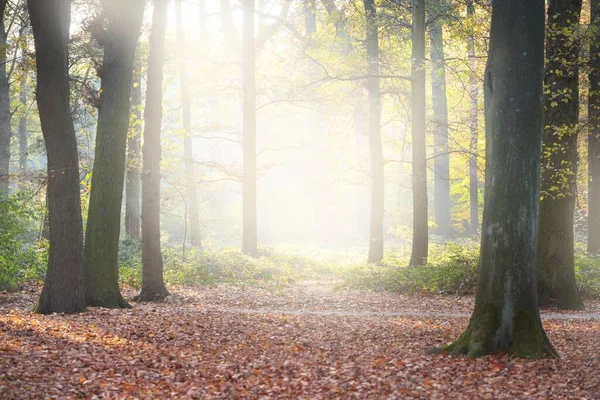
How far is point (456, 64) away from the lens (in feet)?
65.7

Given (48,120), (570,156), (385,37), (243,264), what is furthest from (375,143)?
(48,120)

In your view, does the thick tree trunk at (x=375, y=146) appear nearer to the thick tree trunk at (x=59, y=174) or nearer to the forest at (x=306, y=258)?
the forest at (x=306, y=258)

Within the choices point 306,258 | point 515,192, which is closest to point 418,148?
point 306,258

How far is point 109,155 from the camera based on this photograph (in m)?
11.5

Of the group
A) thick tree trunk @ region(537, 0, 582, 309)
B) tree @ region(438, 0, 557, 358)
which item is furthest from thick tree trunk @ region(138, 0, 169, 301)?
tree @ region(438, 0, 557, 358)

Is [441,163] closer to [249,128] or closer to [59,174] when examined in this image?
[249,128]

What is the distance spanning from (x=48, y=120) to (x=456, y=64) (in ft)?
45.1

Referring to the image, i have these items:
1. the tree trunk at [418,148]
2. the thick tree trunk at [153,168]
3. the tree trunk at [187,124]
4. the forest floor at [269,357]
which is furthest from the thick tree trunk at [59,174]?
the tree trunk at [187,124]

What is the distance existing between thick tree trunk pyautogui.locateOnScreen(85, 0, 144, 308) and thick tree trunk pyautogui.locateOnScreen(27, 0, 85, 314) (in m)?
0.70

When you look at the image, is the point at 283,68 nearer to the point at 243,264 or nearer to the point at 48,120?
the point at 243,264

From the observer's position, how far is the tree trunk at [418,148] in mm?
17828

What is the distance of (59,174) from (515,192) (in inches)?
293

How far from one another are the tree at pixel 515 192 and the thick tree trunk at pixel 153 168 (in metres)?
8.04

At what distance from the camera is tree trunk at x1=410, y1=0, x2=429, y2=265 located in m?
17.8
